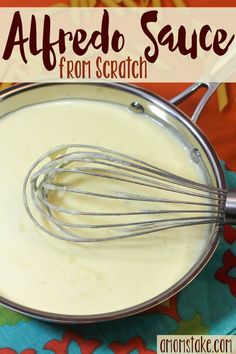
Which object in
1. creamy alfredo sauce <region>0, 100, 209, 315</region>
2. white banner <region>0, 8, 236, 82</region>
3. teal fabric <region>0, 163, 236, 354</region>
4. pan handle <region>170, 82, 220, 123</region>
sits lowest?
teal fabric <region>0, 163, 236, 354</region>

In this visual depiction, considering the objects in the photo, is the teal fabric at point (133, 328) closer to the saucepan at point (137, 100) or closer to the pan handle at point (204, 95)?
the saucepan at point (137, 100)

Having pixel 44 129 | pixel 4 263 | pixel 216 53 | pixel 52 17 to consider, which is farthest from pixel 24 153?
pixel 216 53

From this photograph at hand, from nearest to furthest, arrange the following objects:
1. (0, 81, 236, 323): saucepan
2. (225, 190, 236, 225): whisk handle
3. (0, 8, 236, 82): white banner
→ (225, 190, 236, 225): whisk handle
(0, 81, 236, 323): saucepan
(0, 8, 236, 82): white banner

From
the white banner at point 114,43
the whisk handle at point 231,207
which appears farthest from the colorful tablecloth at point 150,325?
the white banner at point 114,43

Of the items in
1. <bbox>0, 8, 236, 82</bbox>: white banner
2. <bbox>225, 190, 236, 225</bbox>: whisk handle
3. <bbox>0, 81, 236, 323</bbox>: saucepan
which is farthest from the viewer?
<bbox>0, 8, 236, 82</bbox>: white banner

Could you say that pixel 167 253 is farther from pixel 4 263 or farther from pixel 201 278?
pixel 4 263

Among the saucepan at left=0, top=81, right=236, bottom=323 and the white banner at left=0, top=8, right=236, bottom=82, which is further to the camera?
the white banner at left=0, top=8, right=236, bottom=82

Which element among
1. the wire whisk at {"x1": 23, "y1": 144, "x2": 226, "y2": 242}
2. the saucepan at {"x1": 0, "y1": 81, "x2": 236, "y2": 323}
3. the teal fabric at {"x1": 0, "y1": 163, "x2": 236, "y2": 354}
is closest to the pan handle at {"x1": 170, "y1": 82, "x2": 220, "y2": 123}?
the saucepan at {"x1": 0, "y1": 81, "x2": 236, "y2": 323}

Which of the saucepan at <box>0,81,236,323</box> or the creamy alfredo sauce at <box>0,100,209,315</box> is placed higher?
the saucepan at <box>0,81,236,323</box>

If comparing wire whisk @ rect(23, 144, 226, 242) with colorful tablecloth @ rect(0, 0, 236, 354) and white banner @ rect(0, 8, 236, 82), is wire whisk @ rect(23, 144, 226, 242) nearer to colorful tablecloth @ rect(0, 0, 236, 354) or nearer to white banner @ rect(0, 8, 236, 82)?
colorful tablecloth @ rect(0, 0, 236, 354)
